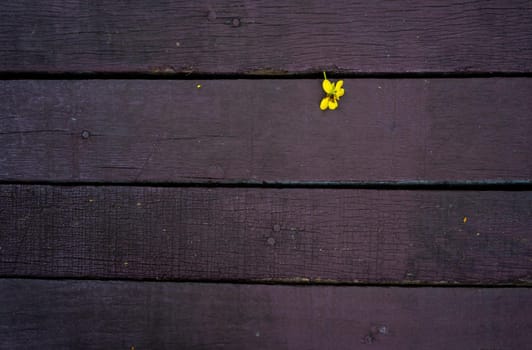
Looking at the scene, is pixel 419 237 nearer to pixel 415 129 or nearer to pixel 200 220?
pixel 415 129

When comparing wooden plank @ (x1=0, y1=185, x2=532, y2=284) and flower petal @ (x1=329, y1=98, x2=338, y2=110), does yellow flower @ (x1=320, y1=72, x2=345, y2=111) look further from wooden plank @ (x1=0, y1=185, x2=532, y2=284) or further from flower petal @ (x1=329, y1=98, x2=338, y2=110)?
wooden plank @ (x1=0, y1=185, x2=532, y2=284)

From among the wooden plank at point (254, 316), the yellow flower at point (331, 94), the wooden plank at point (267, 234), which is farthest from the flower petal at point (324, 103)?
the wooden plank at point (254, 316)

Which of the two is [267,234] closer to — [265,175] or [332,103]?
[265,175]

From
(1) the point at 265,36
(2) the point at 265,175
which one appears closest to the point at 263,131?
(2) the point at 265,175

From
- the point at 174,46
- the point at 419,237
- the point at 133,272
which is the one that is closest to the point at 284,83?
the point at 174,46

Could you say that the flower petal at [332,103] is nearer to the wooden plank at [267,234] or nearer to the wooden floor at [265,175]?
the wooden floor at [265,175]

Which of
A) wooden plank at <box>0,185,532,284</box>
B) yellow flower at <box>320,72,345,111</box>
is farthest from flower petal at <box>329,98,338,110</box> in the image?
wooden plank at <box>0,185,532,284</box>

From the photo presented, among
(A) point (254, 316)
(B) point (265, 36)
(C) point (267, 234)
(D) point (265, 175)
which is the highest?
(B) point (265, 36)
